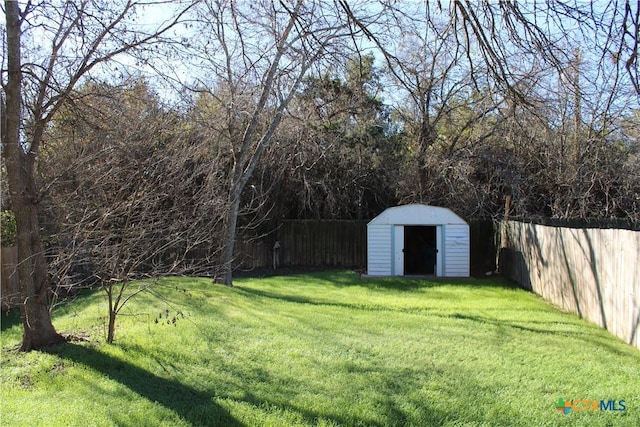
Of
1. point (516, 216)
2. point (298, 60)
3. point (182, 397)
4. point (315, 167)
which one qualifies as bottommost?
point (182, 397)

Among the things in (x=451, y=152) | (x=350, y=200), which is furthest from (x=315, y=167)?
(x=451, y=152)

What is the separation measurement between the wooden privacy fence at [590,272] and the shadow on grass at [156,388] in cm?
580

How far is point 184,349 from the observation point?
6492mm

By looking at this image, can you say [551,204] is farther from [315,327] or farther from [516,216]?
[315,327]

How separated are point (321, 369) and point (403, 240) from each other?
33.4 feet

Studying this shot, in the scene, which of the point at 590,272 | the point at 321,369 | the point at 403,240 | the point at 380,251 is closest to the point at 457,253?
the point at 403,240

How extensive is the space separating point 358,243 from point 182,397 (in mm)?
14887

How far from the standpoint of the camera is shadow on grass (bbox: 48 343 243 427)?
4.31 m

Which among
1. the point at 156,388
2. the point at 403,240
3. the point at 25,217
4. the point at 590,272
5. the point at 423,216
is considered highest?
the point at 423,216

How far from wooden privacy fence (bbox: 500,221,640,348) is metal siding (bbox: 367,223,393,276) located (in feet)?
12.8

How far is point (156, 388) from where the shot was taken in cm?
512

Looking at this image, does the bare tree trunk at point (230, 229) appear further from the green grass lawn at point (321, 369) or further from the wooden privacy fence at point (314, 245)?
the wooden privacy fence at point (314, 245)

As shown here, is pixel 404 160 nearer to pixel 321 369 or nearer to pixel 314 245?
pixel 314 245

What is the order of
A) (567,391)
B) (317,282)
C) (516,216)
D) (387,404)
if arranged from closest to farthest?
1. (387,404)
2. (567,391)
3. (317,282)
4. (516,216)
